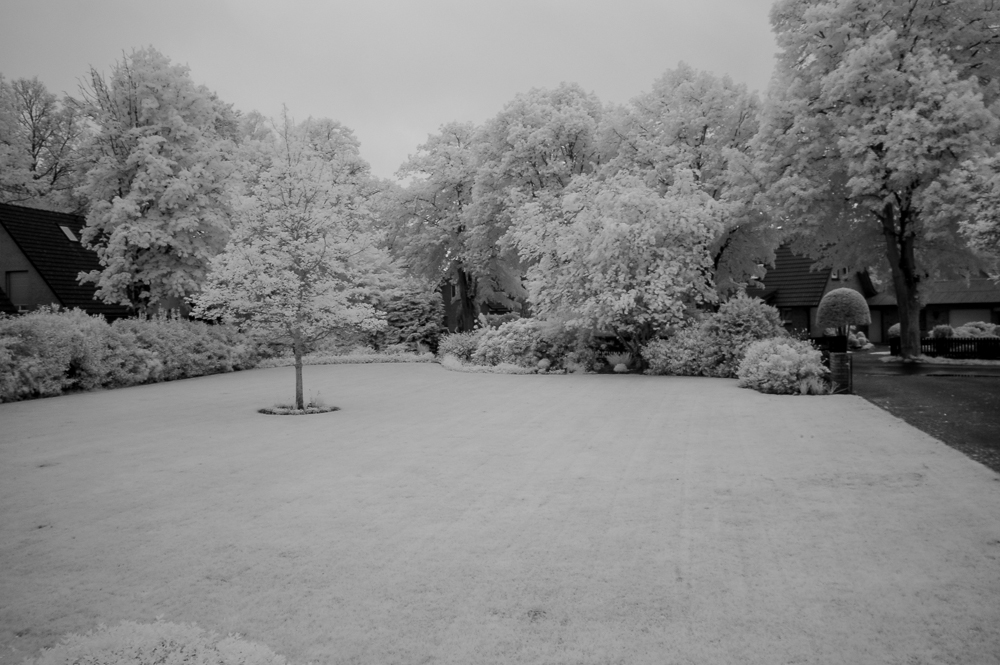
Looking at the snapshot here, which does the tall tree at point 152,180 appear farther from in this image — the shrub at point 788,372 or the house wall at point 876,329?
the house wall at point 876,329

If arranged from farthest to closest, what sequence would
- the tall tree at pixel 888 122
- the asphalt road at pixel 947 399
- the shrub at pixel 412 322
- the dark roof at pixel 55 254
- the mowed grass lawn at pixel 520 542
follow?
the shrub at pixel 412 322, the dark roof at pixel 55 254, the tall tree at pixel 888 122, the asphalt road at pixel 947 399, the mowed grass lawn at pixel 520 542

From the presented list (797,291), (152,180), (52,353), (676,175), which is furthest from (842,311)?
(52,353)

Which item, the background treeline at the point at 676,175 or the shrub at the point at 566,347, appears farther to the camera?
the shrub at the point at 566,347

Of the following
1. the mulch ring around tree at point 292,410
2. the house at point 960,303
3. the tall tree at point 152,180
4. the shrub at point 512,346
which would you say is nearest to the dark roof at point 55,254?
the tall tree at point 152,180

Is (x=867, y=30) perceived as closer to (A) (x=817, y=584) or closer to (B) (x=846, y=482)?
(B) (x=846, y=482)

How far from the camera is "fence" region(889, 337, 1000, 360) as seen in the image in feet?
76.6

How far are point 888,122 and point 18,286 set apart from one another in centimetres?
3441

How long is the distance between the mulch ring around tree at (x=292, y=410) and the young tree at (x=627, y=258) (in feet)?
29.5

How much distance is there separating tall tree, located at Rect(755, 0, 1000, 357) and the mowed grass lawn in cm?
1326

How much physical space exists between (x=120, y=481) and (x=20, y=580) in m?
2.94

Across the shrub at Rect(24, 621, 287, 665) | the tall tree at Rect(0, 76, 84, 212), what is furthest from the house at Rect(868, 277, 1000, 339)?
the tall tree at Rect(0, 76, 84, 212)

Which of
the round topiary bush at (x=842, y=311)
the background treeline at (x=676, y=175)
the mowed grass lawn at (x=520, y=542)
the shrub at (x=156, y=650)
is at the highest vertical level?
the background treeline at (x=676, y=175)

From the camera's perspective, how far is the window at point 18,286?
29.6m

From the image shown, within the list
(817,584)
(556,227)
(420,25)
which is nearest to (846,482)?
(817,584)
